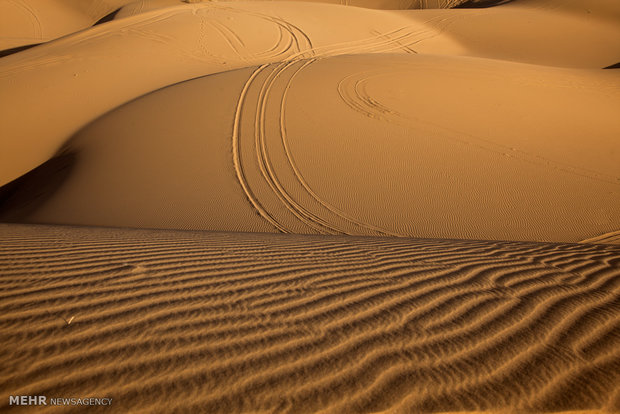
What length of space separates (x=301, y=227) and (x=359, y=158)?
2241 millimetres

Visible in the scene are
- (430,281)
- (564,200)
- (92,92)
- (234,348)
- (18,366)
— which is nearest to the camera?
(18,366)

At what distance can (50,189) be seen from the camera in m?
7.00

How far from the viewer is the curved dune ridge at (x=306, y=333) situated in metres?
1.33

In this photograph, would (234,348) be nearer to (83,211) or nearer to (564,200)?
(83,211)

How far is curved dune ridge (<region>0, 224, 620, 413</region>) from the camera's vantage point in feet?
4.35

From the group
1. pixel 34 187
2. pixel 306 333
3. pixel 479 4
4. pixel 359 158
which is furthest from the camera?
pixel 479 4

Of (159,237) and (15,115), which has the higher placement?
(15,115)

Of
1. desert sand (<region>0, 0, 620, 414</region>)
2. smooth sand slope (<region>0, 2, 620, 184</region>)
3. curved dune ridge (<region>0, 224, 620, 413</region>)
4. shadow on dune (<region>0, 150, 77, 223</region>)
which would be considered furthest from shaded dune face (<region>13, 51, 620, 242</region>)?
curved dune ridge (<region>0, 224, 620, 413</region>)

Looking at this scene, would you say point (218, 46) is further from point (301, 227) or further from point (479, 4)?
point (479, 4)

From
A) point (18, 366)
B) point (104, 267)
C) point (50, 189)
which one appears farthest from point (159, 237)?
point (50, 189)

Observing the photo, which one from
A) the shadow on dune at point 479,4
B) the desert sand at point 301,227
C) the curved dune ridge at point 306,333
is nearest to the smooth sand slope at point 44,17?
the desert sand at point 301,227

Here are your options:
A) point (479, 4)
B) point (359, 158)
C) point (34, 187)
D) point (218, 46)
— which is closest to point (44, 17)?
point (218, 46)

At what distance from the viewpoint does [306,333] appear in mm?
1689

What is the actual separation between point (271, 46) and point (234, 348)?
1603 cm
